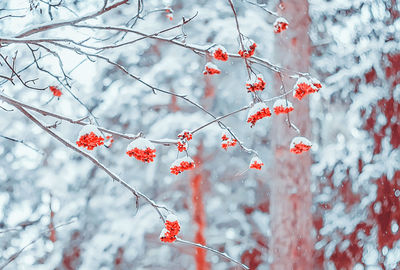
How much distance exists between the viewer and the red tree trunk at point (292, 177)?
3.51 m

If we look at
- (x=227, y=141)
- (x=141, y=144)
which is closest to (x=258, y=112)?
(x=227, y=141)

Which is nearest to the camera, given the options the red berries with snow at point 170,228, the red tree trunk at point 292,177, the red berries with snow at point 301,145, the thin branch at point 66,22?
the thin branch at point 66,22

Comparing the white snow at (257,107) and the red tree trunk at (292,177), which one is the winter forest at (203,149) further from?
the white snow at (257,107)

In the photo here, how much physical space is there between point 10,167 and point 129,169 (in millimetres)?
1820

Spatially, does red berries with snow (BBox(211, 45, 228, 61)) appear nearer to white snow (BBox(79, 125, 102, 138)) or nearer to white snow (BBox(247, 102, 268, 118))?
white snow (BBox(247, 102, 268, 118))

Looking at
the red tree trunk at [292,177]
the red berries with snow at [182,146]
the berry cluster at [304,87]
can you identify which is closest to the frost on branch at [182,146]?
the red berries with snow at [182,146]

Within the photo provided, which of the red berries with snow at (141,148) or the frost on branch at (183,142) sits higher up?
the frost on branch at (183,142)

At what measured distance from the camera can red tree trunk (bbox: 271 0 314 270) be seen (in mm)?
3510

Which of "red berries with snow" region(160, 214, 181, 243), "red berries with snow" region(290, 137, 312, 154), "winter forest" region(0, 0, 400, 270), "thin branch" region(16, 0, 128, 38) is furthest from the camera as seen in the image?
"winter forest" region(0, 0, 400, 270)

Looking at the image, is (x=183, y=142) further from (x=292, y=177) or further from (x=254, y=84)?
(x=292, y=177)

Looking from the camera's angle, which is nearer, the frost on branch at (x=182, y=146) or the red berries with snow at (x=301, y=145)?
the frost on branch at (x=182, y=146)

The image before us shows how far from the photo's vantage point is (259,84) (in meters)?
2.23

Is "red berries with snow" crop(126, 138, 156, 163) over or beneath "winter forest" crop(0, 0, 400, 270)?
beneath

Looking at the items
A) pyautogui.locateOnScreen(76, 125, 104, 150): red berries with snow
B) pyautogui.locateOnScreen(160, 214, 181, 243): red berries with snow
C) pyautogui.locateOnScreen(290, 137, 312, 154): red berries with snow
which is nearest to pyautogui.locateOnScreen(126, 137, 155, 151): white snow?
pyautogui.locateOnScreen(76, 125, 104, 150): red berries with snow
